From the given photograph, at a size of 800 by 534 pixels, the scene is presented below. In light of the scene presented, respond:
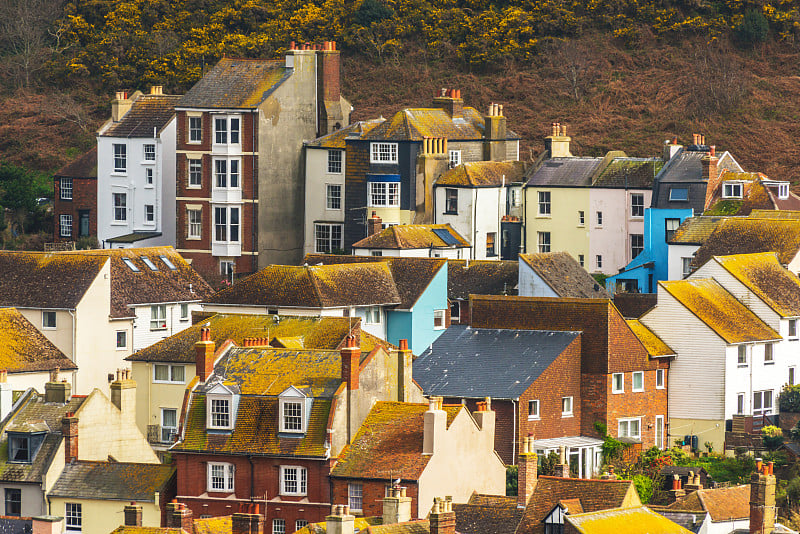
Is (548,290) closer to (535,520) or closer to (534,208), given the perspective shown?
(534,208)

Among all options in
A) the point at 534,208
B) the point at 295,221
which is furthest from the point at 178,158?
the point at 534,208

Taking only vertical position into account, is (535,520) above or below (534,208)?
below

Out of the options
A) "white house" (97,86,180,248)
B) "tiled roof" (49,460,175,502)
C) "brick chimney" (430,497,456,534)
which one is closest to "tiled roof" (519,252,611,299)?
"white house" (97,86,180,248)

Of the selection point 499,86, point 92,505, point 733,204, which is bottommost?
point 92,505

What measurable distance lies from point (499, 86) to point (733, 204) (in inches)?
1033

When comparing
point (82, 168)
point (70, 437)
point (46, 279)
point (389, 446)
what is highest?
point (82, 168)

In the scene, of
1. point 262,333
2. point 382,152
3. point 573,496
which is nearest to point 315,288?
point 262,333

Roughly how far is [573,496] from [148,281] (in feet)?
127

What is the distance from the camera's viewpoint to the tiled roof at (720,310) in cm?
7594

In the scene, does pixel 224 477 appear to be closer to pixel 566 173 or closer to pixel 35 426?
pixel 35 426

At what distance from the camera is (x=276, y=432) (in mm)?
60438

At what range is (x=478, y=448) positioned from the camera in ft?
196

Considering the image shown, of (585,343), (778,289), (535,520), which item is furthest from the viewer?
(778,289)

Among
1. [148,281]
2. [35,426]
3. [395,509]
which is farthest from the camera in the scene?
[148,281]
